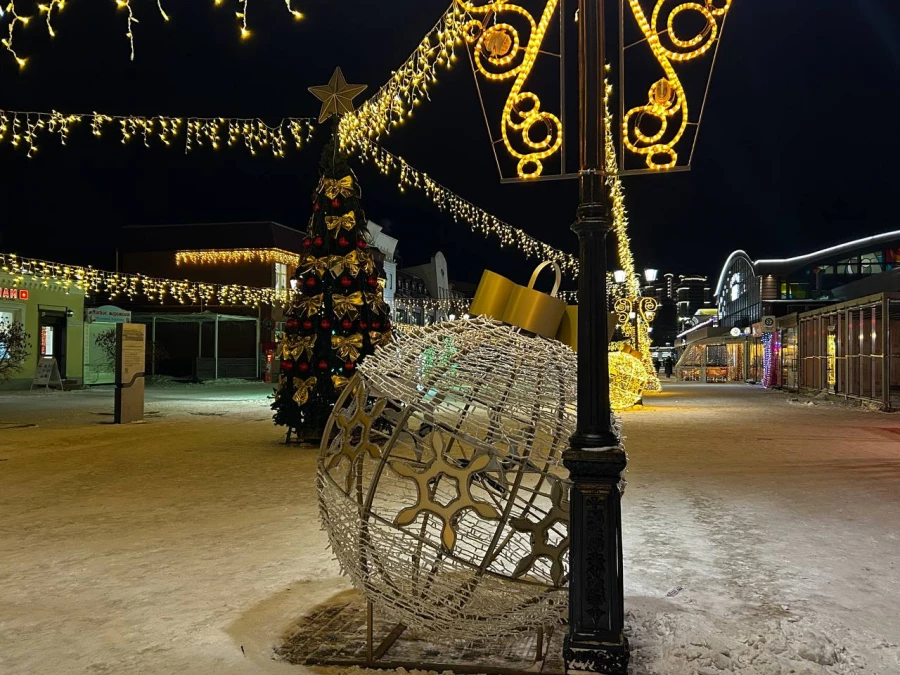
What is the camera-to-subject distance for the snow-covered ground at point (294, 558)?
12.1 ft

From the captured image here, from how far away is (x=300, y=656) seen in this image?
3.63 m

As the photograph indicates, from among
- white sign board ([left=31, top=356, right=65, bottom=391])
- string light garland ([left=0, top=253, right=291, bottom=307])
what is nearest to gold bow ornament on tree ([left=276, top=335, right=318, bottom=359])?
string light garland ([left=0, top=253, right=291, bottom=307])

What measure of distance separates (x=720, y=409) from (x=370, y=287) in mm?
11805

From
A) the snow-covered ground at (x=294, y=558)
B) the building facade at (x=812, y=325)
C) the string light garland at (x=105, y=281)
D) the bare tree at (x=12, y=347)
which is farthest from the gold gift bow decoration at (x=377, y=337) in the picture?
the bare tree at (x=12, y=347)

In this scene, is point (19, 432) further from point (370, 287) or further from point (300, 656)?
point (300, 656)

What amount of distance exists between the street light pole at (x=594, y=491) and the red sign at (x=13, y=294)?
2771 centimetres

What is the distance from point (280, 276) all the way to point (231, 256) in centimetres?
281

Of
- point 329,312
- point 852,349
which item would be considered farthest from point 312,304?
point 852,349

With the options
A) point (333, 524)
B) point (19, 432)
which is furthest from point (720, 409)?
point (333, 524)

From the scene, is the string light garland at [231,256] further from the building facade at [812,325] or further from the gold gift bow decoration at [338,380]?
the gold gift bow decoration at [338,380]

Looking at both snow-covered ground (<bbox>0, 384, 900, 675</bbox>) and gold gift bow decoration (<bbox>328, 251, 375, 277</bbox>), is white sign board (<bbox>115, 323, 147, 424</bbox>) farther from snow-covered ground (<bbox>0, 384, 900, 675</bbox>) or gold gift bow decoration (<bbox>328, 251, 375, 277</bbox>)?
gold gift bow decoration (<bbox>328, 251, 375, 277</bbox>)

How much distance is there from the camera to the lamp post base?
327cm

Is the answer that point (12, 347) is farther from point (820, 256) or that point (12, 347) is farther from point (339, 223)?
point (820, 256)

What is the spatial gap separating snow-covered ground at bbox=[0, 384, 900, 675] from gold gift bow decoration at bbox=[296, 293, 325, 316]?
209 cm
